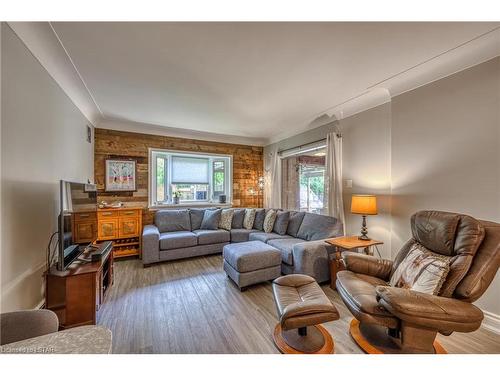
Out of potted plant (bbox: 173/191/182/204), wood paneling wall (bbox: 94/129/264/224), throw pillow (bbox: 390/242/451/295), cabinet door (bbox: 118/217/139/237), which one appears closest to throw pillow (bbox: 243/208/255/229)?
wood paneling wall (bbox: 94/129/264/224)

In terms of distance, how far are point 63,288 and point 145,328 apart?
83 cm

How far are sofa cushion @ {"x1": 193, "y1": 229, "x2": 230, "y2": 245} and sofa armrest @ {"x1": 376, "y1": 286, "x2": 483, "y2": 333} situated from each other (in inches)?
117

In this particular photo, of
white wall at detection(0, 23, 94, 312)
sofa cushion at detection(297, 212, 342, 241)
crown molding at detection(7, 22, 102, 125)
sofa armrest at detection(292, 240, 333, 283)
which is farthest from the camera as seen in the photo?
sofa cushion at detection(297, 212, 342, 241)

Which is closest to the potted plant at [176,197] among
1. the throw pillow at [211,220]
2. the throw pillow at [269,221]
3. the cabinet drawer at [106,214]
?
the throw pillow at [211,220]

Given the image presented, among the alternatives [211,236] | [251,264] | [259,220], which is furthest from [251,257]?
[259,220]

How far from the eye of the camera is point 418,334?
4.34ft

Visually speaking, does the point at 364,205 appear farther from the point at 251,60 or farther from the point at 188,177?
the point at 188,177

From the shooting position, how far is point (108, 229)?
340 cm

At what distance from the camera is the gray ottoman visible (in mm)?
2463

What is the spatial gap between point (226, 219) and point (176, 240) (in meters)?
1.09

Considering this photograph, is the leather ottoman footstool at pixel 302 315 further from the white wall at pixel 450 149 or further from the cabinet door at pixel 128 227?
the cabinet door at pixel 128 227

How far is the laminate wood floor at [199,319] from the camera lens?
1.57 meters

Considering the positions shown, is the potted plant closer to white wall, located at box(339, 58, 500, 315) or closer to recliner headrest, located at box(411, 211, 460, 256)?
white wall, located at box(339, 58, 500, 315)
